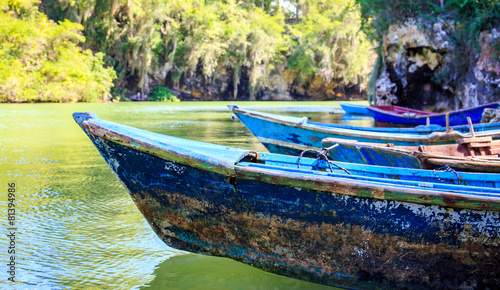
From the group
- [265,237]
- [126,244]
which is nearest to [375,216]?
[265,237]

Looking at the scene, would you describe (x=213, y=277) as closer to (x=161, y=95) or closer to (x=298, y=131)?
(x=298, y=131)

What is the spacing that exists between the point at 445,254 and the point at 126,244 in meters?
2.69

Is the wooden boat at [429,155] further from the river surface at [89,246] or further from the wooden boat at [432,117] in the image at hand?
the wooden boat at [432,117]

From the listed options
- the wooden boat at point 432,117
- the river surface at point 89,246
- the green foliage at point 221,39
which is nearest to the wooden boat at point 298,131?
the wooden boat at point 432,117

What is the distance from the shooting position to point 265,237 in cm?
309

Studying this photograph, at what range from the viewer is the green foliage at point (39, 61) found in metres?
24.2

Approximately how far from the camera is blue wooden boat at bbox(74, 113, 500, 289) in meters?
2.73

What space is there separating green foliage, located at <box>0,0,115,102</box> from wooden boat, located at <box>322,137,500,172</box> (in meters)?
23.8

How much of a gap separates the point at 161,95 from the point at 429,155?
3089 cm

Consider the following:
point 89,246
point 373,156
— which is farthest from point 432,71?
point 89,246

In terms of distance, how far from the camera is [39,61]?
84.7 ft

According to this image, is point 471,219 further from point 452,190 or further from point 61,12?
point 61,12

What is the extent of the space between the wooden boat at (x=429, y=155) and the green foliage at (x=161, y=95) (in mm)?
29171

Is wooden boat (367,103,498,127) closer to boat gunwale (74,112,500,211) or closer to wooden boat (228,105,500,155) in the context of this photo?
wooden boat (228,105,500,155)
